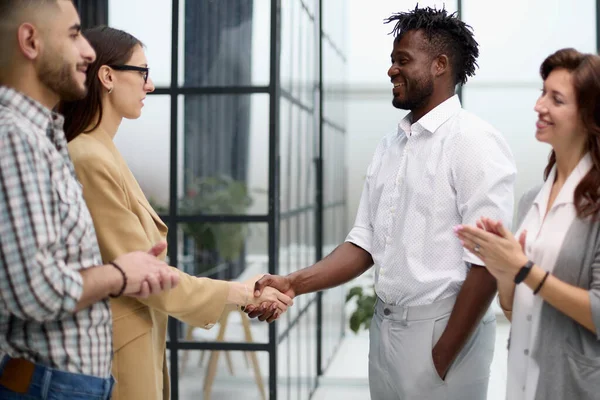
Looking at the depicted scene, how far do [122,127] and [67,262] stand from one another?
2136mm

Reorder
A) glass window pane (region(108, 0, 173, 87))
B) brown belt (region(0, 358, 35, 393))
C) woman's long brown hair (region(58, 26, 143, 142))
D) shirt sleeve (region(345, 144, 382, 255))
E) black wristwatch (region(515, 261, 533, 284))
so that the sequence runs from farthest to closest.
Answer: glass window pane (region(108, 0, 173, 87)) < shirt sleeve (region(345, 144, 382, 255)) < woman's long brown hair (region(58, 26, 143, 142)) < black wristwatch (region(515, 261, 533, 284)) < brown belt (region(0, 358, 35, 393))

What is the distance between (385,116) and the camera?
5562 millimetres

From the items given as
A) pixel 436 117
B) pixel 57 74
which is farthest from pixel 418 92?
pixel 57 74

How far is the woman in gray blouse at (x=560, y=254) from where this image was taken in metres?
1.62

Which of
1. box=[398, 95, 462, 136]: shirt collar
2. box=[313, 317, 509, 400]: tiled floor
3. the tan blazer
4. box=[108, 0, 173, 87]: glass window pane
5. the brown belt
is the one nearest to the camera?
the brown belt

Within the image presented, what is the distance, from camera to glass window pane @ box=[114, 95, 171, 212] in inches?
137

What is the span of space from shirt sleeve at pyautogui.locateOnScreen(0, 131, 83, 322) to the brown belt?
134mm

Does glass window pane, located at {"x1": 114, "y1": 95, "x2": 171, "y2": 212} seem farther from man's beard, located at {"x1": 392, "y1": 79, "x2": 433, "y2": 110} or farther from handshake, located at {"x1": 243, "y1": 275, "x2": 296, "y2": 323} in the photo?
man's beard, located at {"x1": 392, "y1": 79, "x2": 433, "y2": 110}

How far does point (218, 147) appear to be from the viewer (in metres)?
3.51

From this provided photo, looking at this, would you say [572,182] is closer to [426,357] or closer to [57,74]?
[426,357]

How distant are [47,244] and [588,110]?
1.18 m

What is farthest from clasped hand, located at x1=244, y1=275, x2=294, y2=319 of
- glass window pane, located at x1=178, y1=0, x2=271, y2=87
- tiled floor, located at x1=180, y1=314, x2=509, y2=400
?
glass window pane, located at x1=178, y1=0, x2=271, y2=87

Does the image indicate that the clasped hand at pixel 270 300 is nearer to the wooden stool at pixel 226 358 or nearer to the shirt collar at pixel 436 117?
the shirt collar at pixel 436 117

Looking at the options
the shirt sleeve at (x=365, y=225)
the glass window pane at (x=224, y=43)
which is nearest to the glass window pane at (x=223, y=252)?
the glass window pane at (x=224, y=43)
